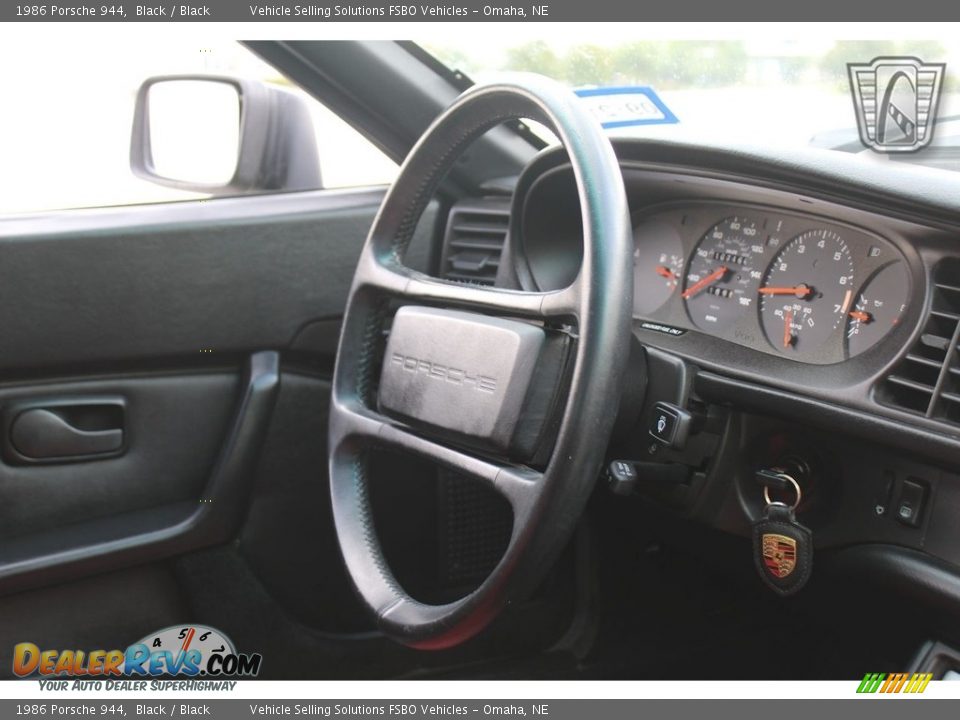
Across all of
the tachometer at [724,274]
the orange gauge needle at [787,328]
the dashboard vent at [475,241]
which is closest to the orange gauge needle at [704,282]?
the tachometer at [724,274]

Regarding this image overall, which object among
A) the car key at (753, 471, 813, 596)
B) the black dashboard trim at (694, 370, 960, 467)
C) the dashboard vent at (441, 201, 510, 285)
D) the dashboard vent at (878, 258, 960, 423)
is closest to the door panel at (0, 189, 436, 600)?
the dashboard vent at (441, 201, 510, 285)

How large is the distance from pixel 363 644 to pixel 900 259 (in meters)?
1.19

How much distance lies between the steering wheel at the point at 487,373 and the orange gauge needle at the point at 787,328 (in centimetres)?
47

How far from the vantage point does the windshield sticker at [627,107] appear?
5.82 ft

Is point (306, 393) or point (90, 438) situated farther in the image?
point (306, 393)

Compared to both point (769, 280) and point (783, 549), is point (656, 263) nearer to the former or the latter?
point (769, 280)

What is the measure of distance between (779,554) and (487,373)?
1.63 ft

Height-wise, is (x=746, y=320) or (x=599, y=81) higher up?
(x=599, y=81)

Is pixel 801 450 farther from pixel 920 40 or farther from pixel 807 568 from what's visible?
pixel 920 40

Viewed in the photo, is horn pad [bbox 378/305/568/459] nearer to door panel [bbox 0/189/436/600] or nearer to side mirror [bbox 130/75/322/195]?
door panel [bbox 0/189/436/600]

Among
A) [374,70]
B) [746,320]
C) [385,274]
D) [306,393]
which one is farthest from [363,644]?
[374,70]

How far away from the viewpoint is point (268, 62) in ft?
6.12

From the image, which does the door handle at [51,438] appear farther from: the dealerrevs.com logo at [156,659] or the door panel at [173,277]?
the dealerrevs.com logo at [156,659]

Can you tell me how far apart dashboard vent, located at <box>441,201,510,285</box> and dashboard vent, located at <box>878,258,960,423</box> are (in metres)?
0.75
